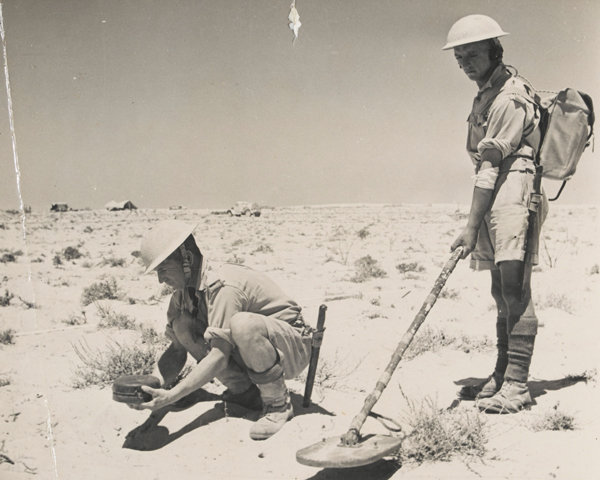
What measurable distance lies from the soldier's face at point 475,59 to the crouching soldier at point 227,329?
6.31ft

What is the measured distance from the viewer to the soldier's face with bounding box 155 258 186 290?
3.56m

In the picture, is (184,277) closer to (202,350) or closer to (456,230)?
(202,350)

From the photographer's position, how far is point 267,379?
3.63 meters

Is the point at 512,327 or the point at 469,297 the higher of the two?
the point at 512,327

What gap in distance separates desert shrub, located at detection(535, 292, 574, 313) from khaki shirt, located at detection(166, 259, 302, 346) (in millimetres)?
4413

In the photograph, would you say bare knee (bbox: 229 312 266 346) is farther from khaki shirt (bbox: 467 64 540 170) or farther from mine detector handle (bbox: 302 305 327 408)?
khaki shirt (bbox: 467 64 540 170)

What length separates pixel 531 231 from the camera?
385 centimetres

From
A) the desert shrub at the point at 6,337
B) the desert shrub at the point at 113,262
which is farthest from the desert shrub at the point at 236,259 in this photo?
the desert shrub at the point at 6,337

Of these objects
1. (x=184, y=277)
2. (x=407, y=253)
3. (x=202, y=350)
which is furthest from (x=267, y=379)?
(x=407, y=253)

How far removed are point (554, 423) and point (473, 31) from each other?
2.44m

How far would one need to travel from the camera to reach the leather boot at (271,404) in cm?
358

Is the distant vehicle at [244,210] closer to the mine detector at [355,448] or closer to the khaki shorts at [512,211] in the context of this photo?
the khaki shorts at [512,211]

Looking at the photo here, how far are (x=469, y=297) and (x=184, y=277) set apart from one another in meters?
5.38

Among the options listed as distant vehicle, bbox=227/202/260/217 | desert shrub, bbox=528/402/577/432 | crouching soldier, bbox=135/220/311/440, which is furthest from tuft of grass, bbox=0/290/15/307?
distant vehicle, bbox=227/202/260/217
